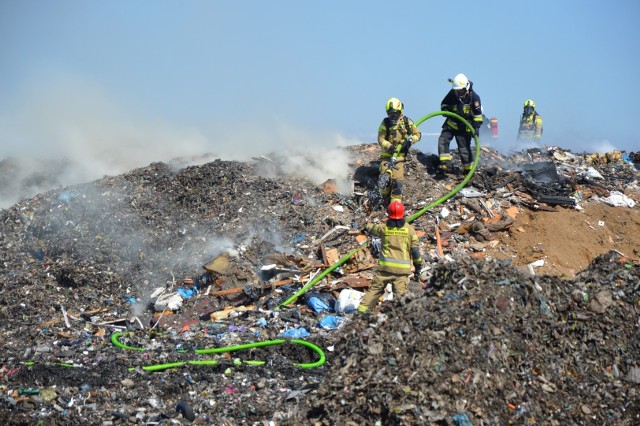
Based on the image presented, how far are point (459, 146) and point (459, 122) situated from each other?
46 centimetres

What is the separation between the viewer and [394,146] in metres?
12.8

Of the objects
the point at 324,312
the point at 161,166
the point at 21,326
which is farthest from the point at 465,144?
the point at 21,326

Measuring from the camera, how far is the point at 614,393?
673 cm

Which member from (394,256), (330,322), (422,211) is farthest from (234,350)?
(422,211)

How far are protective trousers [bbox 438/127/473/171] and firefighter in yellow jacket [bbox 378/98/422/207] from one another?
0.87 metres

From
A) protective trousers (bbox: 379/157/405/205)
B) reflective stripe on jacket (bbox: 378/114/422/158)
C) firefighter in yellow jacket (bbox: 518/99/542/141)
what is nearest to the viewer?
protective trousers (bbox: 379/157/405/205)

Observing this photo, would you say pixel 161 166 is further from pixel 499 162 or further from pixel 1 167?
pixel 499 162

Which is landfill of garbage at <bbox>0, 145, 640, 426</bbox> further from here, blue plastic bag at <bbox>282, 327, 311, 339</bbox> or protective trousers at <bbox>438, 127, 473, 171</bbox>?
protective trousers at <bbox>438, 127, 473, 171</bbox>

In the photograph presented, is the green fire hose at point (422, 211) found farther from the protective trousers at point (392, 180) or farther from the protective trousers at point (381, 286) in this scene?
the protective trousers at point (381, 286)

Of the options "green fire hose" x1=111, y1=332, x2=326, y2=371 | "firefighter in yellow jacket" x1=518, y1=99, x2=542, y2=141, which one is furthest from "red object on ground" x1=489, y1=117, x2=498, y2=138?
"green fire hose" x1=111, y1=332, x2=326, y2=371

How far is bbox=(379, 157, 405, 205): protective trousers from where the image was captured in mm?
12383

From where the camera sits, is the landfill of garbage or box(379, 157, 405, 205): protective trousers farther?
box(379, 157, 405, 205): protective trousers

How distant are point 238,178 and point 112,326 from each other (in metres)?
4.44

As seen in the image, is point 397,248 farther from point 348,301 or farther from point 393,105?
point 393,105
